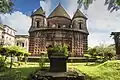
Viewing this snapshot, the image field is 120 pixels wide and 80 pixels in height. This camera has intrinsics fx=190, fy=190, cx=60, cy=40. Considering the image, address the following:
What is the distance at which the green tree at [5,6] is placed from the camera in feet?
33.1

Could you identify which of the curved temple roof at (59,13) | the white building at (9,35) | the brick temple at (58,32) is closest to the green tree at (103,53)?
the brick temple at (58,32)

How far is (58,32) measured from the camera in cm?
4594

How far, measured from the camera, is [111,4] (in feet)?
39.6

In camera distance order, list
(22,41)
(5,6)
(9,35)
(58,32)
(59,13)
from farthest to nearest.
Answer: (22,41) < (9,35) < (59,13) < (58,32) < (5,6)

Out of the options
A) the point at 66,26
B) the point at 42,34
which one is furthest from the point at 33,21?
the point at 66,26

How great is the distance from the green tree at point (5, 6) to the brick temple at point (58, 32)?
34.9 m

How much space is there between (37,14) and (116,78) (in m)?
41.0

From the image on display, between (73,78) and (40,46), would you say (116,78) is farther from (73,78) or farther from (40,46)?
(40,46)

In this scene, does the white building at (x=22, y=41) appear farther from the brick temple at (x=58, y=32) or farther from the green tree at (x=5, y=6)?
the green tree at (x=5, y=6)

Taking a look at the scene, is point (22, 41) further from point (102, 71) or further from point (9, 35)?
point (102, 71)

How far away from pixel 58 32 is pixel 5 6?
35.6 meters

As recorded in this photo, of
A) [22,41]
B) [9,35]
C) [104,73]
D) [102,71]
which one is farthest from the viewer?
[22,41]

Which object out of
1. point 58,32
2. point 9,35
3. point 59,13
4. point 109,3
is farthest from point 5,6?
point 9,35

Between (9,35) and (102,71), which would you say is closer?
(102,71)
